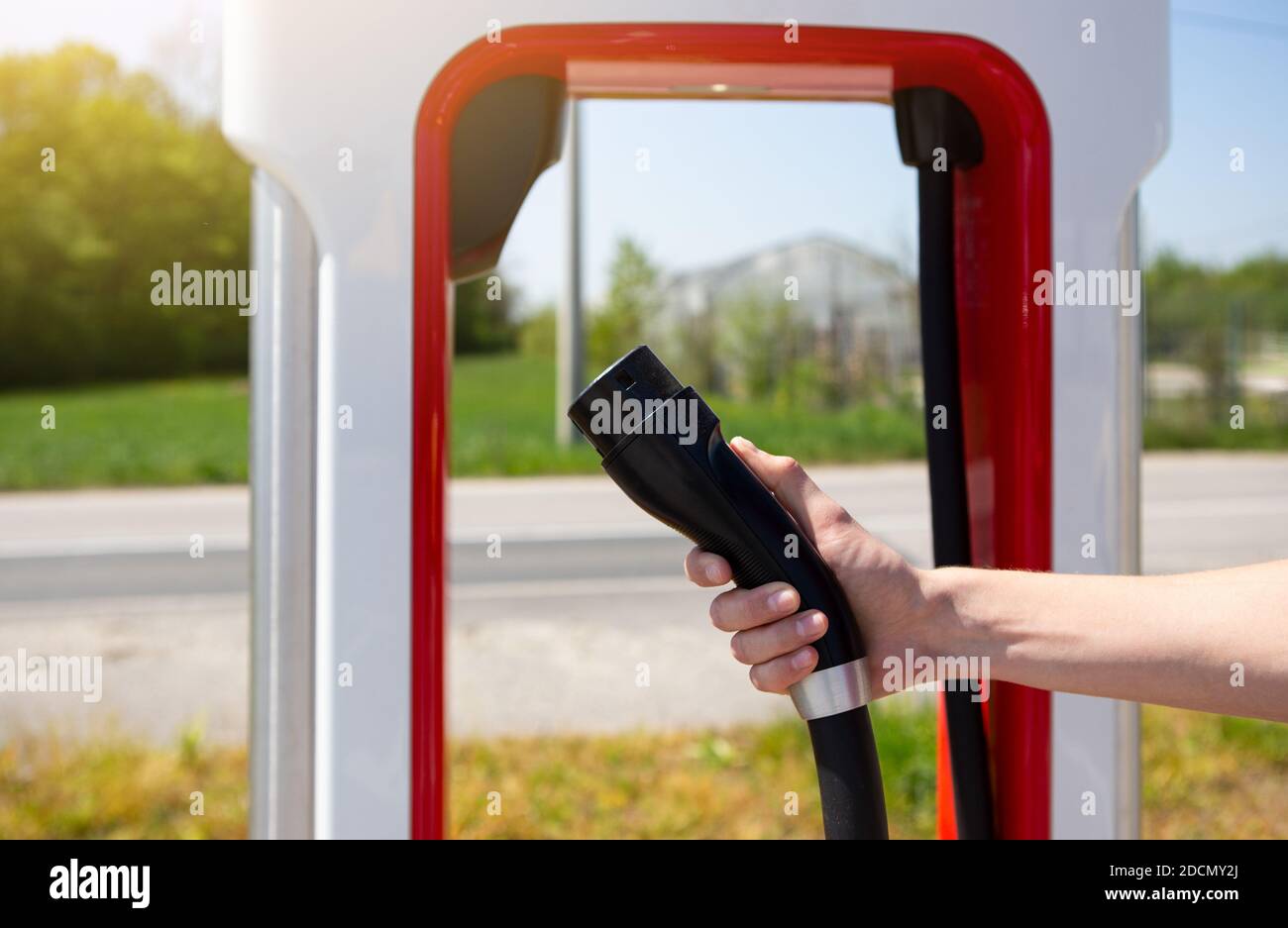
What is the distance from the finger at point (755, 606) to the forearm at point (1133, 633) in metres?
0.14

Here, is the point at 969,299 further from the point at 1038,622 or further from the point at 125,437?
the point at 125,437

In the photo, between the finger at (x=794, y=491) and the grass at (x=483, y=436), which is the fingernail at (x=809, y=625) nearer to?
the finger at (x=794, y=491)

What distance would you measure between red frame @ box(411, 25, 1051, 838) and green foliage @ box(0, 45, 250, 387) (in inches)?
730

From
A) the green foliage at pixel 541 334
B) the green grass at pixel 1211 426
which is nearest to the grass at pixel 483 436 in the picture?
the green grass at pixel 1211 426

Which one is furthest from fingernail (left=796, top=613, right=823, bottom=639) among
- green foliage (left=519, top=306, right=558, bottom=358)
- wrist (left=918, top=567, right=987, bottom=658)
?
green foliage (left=519, top=306, right=558, bottom=358)

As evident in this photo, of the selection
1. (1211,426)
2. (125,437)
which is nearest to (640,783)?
(125,437)

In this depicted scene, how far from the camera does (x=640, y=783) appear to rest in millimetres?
3377

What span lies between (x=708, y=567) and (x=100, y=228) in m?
→ 21.3

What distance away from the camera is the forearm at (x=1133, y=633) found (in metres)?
0.80

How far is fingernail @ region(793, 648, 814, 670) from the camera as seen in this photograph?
0.83 m

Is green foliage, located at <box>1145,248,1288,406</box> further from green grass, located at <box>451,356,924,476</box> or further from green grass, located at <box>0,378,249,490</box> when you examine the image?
green grass, located at <box>0,378,249,490</box>

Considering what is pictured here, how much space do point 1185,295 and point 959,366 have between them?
1311 centimetres
